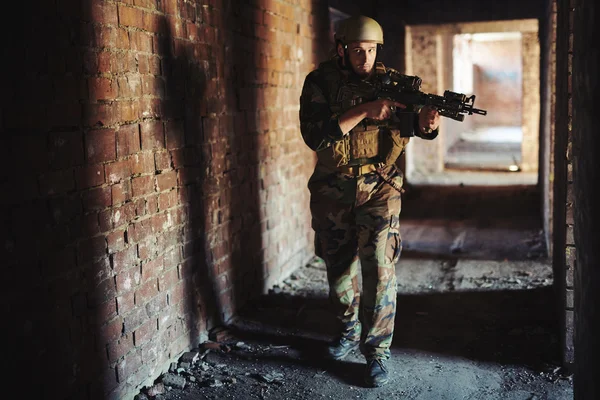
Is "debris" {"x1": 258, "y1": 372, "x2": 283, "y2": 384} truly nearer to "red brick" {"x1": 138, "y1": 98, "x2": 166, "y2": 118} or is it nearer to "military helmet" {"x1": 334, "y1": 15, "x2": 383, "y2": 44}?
"red brick" {"x1": 138, "y1": 98, "x2": 166, "y2": 118}

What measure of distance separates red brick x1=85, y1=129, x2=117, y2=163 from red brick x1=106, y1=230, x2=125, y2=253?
34 centimetres

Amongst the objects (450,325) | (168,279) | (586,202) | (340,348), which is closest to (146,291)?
(168,279)

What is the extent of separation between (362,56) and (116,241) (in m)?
1.46

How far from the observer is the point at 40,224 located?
7.78ft

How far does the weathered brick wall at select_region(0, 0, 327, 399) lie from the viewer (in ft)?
7.63

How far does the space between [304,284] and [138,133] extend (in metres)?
2.20

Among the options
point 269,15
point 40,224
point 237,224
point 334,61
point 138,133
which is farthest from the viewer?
point 269,15

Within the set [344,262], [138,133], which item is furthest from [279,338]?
[138,133]

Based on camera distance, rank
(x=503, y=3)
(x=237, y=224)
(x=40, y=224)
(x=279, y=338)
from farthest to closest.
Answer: (x=503, y=3)
(x=237, y=224)
(x=279, y=338)
(x=40, y=224)

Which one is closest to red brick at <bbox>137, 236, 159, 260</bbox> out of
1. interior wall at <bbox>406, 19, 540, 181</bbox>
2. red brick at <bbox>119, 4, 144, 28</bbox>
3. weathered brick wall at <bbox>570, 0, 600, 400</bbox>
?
red brick at <bbox>119, 4, 144, 28</bbox>

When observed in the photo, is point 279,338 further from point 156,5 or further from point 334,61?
point 156,5

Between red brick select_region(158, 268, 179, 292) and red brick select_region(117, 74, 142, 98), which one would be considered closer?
red brick select_region(117, 74, 142, 98)

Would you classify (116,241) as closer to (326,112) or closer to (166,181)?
(166,181)

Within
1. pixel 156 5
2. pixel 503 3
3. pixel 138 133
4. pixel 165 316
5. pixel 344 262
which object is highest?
pixel 503 3
